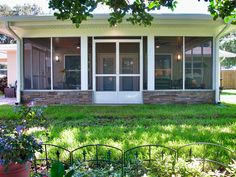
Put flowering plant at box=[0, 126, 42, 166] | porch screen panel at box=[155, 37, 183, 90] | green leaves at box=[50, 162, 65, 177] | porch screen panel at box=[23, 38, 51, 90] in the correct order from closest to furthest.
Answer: green leaves at box=[50, 162, 65, 177], flowering plant at box=[0, 126, 42, 166], porch screen panel at box=[155, 37, 183, 90], porch screen panel at box=[23, 38, 51, 90]

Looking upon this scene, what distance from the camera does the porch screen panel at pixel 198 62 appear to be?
11445 mm

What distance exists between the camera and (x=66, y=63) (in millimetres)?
11539

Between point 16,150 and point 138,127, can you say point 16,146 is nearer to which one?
point 16,150

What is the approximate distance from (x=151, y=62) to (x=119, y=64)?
4.12ft

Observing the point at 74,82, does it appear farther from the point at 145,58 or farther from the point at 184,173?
the point at 184,173

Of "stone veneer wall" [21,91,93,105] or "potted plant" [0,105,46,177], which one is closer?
"potted plant" [0,105,46,177]

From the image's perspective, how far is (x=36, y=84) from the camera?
11594 mm

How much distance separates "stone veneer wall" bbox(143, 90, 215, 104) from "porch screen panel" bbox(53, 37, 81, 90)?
2.78 metres

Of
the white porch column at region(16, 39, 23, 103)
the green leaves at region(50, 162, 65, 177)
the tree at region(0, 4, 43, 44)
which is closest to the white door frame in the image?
the white porch column at region(16, 39, 23, 103)

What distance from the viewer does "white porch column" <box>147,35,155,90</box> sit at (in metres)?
11.2

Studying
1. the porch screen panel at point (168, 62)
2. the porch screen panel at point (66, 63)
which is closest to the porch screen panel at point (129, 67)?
the porch screen panel at point (168, 62)

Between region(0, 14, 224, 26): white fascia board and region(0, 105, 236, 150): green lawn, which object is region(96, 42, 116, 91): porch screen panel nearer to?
region(0, 14, 224, 26): white fascia board

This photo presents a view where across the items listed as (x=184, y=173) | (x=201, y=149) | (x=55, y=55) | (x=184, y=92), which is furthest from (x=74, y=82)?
(x=184, y=173)

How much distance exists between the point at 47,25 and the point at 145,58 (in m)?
3.91
